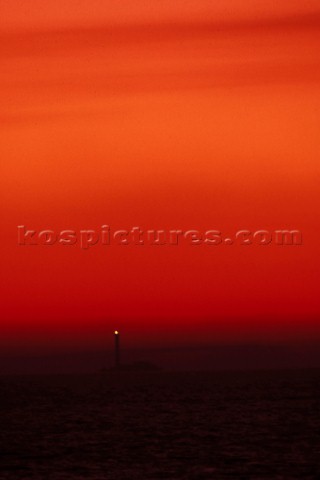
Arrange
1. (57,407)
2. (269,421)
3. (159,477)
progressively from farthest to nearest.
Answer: (57,407) → (269,421) → (159,477)

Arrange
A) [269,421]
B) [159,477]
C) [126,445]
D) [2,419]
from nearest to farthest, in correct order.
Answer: [159,477], [126,445], [269,421], [2,419]

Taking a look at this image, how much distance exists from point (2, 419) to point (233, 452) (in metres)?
54.4

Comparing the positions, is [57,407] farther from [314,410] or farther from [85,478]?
[85,478]

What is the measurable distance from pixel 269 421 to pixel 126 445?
30.7 metres

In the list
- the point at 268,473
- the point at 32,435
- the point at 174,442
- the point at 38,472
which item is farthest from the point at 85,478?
the point at 32,435

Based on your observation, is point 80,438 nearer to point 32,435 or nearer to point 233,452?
point 32,435

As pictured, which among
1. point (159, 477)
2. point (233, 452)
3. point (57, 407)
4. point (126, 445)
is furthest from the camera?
point (57, 407)

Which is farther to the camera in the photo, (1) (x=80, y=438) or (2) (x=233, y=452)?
(1) (x=80, y=438)

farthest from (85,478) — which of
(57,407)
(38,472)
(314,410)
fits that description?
(57,407)

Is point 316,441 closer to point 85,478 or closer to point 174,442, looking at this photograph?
point 174,442

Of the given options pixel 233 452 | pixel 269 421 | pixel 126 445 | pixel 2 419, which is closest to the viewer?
pixel 233 452

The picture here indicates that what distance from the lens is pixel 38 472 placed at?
76875mm

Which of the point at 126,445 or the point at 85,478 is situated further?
the point at 126,445

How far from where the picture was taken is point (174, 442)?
3839 inches
